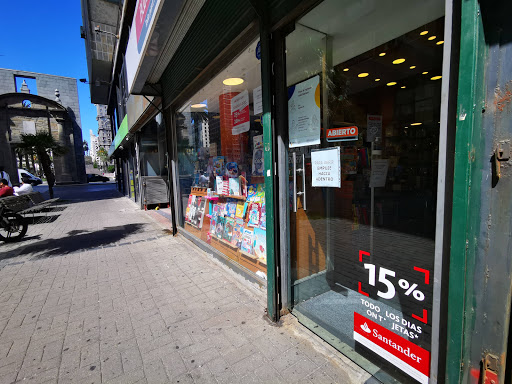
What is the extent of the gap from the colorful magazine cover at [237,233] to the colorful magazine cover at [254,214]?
0.25m

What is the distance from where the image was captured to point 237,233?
13.2ft

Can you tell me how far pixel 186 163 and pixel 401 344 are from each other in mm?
5115

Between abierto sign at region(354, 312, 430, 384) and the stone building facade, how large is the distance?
27.4 meters

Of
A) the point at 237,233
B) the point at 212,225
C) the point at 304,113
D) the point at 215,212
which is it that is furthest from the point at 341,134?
the point at 212,225

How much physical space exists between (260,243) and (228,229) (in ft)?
3.18

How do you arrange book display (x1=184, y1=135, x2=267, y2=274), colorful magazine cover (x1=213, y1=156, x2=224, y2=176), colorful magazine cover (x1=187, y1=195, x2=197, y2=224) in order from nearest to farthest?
book display (x1=184, y1=135, x2=267, y2=274) → colorful magazine cover (x1=213, y1=156, x2=224, y2=176) → colorful magazine cover (x1=187, y1=195, x2=197, y2=224)

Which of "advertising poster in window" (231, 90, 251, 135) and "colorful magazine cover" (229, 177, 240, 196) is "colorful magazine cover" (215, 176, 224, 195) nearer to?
"colorful magazine cover" (229, 177, 240, 196)

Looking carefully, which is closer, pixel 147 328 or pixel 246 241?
pixel 147 328

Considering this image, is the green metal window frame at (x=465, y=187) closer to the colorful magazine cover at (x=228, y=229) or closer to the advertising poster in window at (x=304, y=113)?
the advertising poster in window at (x=304, y=113)

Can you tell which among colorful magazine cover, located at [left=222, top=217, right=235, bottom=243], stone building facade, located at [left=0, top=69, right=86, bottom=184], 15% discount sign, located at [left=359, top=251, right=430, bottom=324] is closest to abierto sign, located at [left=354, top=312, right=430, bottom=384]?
15% discount sign, located at [left=359, top=251, right=430, bottom=324]

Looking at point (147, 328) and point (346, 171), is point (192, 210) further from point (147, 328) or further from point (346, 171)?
point (346, 171)

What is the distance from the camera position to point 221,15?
10.2ft

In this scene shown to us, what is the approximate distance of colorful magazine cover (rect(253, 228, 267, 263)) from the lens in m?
3.39

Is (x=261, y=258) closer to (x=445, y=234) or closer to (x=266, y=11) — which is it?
(x=445, y=234)
